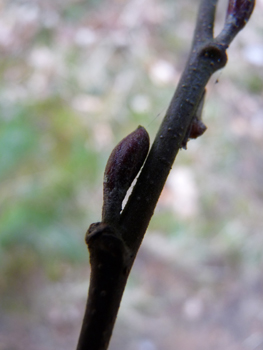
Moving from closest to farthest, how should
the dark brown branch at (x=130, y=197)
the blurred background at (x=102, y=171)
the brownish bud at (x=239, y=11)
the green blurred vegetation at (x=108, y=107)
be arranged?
the dark brown branch at (x=130, y=197)
the brownish bud at (x=239, y=11)
the blurred background at (x=102, y=171)
the green blurred vegetation at (x=108, y=107)

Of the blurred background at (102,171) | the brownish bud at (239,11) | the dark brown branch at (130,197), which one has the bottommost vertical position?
the dark brown branch at (130,197)

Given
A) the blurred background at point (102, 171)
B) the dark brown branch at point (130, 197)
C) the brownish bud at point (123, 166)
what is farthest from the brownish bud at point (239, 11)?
the blurred background at point (102, 171)

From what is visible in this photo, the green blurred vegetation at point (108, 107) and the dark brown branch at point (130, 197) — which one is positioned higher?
the green blurred vegetation at point (108, 107)

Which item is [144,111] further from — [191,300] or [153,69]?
[191,300]

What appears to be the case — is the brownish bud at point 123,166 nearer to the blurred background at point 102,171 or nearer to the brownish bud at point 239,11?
the brownish bud at point 239,11

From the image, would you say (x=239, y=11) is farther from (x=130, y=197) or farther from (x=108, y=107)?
(x=108, y=107)

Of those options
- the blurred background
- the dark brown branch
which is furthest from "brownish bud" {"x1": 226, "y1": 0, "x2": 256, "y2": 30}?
the blurred background

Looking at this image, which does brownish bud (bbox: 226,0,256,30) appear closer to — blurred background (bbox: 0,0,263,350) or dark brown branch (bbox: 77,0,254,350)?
dark brown branch (bbox: 77,0,254,350)

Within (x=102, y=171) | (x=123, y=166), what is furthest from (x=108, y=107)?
(x=123, y=166)
